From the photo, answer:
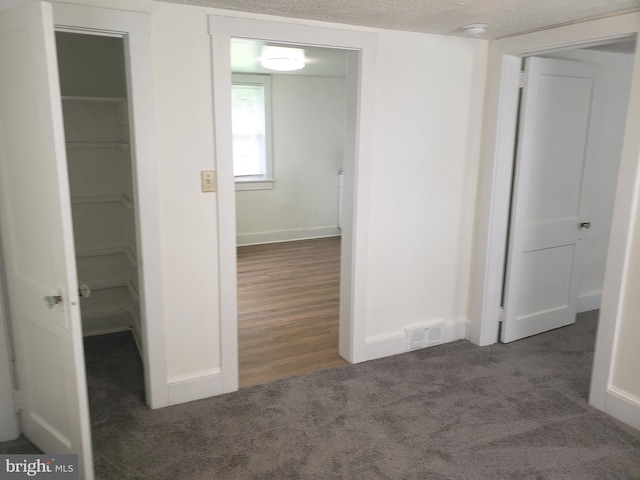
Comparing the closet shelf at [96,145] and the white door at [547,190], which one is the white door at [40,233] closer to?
the closet shelf at [96,145]

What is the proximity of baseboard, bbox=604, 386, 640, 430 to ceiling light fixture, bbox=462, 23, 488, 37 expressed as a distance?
2133mm

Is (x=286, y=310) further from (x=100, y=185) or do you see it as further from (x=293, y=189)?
(x=293, y=189)

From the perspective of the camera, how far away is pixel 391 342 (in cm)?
346

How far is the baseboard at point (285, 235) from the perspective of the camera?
6691 millimetres

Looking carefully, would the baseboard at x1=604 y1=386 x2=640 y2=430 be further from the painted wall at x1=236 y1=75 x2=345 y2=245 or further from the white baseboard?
the painted wall at x1=236 y1=75 x2=345 y2=245

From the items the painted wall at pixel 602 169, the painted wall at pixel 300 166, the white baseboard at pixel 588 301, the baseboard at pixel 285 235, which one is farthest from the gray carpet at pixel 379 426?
the painted wall at pixel 300 166

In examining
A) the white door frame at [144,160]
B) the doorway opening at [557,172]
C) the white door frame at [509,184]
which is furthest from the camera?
the doorway opening at [557,172]

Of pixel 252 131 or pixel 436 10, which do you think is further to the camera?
pixel 252 131

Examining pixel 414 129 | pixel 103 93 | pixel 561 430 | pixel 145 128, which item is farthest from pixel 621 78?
pixel 103 93

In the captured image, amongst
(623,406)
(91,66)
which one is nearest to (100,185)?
(91,66)

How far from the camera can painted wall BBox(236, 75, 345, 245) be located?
664 centimetres

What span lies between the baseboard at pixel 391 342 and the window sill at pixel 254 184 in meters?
3.66

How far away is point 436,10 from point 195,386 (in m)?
2.39

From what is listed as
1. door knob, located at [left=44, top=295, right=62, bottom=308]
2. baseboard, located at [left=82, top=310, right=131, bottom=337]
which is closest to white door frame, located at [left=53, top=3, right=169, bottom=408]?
door knob, located at [left=44, top=295, right=62, bottom=308]
